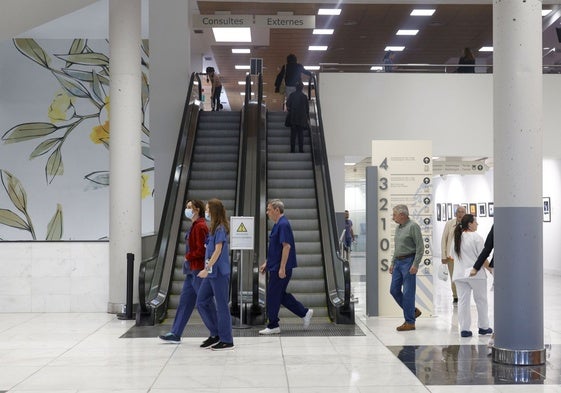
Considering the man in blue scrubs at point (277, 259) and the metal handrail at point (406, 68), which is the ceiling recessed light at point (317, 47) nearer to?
the metal handrail at point (406, 68)

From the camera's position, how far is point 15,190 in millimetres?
19125

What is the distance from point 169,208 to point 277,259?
13.0ft

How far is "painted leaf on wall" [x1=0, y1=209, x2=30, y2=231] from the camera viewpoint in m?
19.1

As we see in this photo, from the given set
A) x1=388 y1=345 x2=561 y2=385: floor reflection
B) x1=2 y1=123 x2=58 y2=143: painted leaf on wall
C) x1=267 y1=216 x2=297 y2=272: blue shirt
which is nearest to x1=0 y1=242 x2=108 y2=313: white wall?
x1=267 y1=216 x2=297 y2=272: blue shirt

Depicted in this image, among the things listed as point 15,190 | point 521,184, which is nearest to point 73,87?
point 15,190

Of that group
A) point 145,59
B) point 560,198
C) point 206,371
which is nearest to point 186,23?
point 145,59

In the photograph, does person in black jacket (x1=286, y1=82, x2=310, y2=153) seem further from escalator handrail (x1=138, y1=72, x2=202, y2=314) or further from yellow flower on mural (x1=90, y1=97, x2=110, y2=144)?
yellow flower on mural (x1=90, y1=97, x2=110, y2=144)

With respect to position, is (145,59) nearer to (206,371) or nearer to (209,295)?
(209,295)

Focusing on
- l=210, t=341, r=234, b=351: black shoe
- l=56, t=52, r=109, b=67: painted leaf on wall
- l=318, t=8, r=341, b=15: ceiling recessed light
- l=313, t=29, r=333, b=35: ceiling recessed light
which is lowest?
l=210, t=341, r=234, b=351: black shoe

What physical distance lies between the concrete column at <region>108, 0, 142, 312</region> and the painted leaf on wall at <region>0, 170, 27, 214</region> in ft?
24.2

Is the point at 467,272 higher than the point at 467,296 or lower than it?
higher

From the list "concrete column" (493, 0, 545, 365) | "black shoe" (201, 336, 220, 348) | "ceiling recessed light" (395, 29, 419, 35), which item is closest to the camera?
"concrete column" (493, 0, 545, 365)

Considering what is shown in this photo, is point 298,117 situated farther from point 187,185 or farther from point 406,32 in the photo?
point 406,32

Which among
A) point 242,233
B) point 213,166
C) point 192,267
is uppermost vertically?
point 213,166
